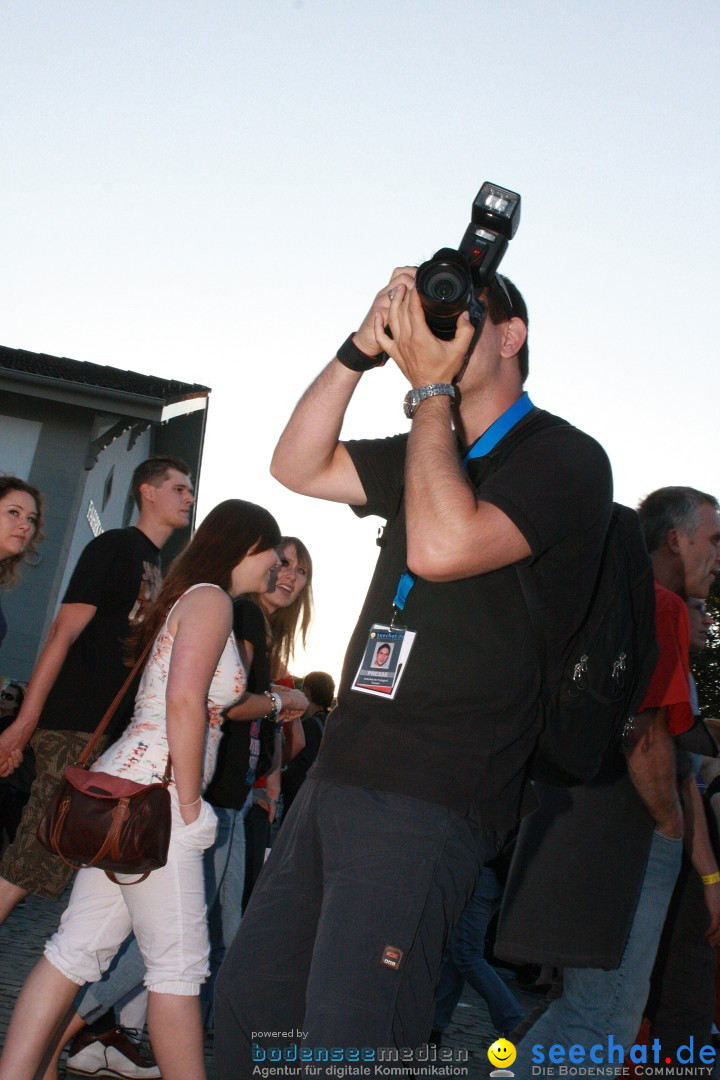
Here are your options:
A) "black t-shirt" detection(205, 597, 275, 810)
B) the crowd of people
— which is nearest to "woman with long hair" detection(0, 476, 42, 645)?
the crowd of people

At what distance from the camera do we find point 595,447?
2.25 metres

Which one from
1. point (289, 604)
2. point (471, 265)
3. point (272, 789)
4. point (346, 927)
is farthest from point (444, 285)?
point (272, 789)

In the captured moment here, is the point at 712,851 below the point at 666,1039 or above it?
above

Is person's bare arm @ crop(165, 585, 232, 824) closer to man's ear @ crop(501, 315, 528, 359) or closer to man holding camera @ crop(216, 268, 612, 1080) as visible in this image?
man holding camera @ crop(216, 268, 612, 1080)

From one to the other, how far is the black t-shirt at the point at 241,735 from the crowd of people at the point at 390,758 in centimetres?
1

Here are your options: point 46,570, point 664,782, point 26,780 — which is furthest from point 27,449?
point 664,782

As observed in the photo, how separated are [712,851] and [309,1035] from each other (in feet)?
9.27

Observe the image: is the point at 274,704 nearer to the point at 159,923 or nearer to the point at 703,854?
the point at 159,923

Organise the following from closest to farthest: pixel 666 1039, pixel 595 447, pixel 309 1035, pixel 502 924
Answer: pixel 309 1035
pixel 595 447
pixel 502 924
pixel 666 1039

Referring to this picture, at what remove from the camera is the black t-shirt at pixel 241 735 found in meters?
4.75

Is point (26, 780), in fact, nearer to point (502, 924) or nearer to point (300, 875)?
point (502, 924)

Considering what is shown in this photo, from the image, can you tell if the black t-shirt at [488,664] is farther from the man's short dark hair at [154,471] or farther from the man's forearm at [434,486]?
the man's short dark hair at [154,471]

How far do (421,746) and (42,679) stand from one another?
9.15ft

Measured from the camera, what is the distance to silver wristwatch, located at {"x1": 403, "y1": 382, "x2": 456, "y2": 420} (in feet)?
7.35
